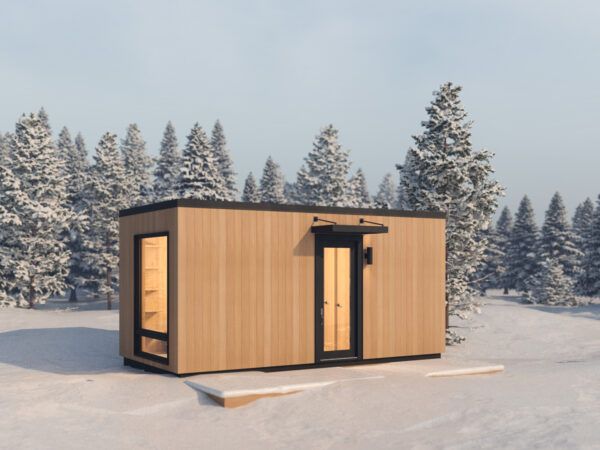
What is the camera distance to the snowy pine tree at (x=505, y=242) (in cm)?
5319

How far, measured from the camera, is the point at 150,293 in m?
12.7

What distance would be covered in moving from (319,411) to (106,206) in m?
29.3

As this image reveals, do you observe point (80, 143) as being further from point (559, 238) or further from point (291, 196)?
point (559, 238)

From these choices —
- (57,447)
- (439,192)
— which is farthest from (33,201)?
(57,447)

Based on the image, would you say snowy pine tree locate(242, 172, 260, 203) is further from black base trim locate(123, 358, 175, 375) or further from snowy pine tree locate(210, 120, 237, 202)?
black base trim locate(123, 358, 175, 375)

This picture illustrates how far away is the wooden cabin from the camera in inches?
447

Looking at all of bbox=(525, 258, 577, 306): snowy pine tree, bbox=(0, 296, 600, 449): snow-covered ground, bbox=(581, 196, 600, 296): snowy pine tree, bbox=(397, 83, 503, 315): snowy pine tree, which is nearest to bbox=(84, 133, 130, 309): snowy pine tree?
bbox=(397, 83, 503, 315): snowy pine tree

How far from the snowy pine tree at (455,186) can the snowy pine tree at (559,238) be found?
3057 centimetres

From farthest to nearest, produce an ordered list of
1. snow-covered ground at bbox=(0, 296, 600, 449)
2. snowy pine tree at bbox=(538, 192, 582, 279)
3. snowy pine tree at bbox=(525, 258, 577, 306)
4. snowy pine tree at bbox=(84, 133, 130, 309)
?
1. snowy pine tree at bbox=(538, 192, 582, 279)
2. snowy pine tree at bbox=(525, 258, 577, 306)
3. snowy pine tree at bbox=(84, 133, 130, 309)
4. snow-covered ground at bbox=(0, 296, 600, 449)

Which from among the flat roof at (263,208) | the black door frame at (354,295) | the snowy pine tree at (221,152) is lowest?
the black door frame at (354,295)

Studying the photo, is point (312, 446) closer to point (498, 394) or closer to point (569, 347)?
point (498, 394)

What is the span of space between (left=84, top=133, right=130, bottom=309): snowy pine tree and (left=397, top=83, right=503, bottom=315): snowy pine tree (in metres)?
20.8

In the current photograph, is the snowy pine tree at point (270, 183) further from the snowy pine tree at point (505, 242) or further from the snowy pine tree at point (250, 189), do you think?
the snowy pine tree at point (505, 242)

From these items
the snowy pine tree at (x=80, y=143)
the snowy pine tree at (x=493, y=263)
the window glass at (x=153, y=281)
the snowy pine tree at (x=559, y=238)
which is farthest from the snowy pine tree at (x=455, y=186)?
the snowy pine tree at (x=80, y=143)
